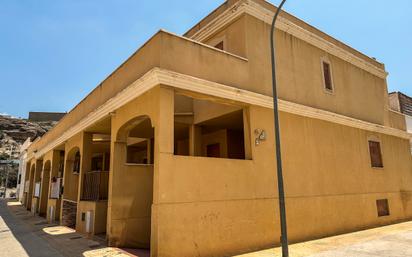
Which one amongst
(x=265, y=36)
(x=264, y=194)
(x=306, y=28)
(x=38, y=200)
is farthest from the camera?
(x=38, y=200)

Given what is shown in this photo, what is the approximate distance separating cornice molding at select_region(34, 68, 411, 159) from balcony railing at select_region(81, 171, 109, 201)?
6.75 ft

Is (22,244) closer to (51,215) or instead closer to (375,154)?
(51,215)

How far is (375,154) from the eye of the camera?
14.8 m

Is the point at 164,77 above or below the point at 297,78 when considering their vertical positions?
below

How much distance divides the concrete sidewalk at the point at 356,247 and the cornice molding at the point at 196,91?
458 centimetres

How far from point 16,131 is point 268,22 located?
2780 inches

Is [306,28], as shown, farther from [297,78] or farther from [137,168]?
[137,168]

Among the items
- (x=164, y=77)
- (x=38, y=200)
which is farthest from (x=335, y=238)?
(x=38, y=200)

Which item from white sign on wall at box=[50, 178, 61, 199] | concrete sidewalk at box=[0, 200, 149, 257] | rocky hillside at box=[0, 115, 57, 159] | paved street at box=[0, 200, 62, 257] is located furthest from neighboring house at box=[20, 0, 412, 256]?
rocky hillside at box=[0, 115, 57, 159]

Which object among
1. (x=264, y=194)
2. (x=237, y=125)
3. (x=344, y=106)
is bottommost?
(x=264, y=194)

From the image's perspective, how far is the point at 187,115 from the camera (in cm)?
1199

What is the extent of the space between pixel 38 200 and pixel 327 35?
19546mm

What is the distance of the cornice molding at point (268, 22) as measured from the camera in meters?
10.5

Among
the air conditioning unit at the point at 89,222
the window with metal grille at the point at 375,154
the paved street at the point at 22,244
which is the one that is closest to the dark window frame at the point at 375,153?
the window with metal grille at the point at 375,154
